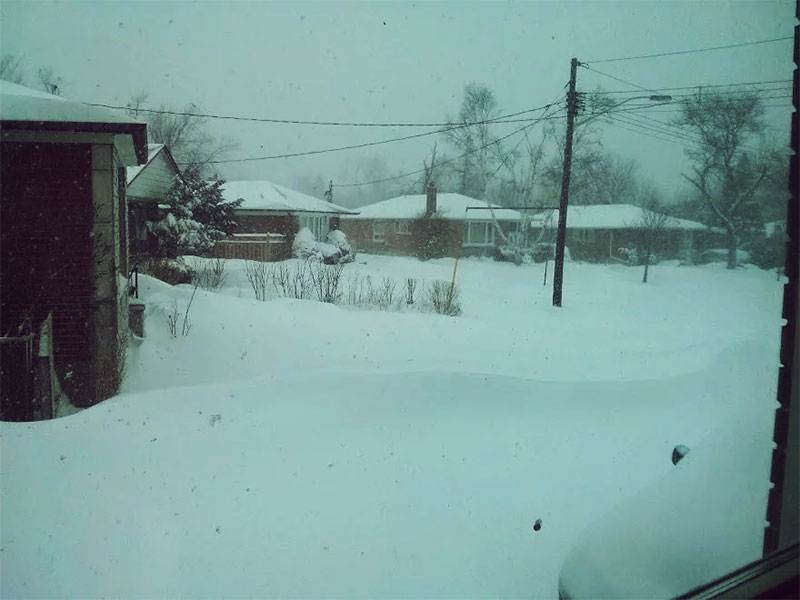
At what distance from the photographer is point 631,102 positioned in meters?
9.63

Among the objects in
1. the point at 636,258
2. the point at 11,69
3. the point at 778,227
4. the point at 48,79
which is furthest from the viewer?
the point at 636,258

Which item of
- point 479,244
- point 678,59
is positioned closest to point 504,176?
point 479,244

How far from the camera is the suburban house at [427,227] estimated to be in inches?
848

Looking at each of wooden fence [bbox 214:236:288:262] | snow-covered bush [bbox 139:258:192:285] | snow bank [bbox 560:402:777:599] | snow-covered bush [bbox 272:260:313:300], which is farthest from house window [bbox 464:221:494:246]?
snow bank [bbox 560:402:777:599]

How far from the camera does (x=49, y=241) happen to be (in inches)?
171

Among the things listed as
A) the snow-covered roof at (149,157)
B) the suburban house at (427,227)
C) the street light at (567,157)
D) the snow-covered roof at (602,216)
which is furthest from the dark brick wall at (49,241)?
the snow-covered roof at (602,216)

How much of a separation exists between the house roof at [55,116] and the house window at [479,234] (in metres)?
18.8

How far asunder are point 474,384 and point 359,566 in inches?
102

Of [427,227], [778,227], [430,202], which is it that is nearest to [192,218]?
[778,227]

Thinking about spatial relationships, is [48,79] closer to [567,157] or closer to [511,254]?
[567,157]

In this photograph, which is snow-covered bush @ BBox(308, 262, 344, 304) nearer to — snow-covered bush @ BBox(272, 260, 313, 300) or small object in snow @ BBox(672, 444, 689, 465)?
snow-covered bush @ BBox(272, 260, 313, 300)

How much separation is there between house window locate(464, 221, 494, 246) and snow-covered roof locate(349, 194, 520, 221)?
0.51 m

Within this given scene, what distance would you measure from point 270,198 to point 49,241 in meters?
11.0

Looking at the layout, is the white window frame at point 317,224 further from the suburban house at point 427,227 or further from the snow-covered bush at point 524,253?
the snow-covered bush at point 524,253
